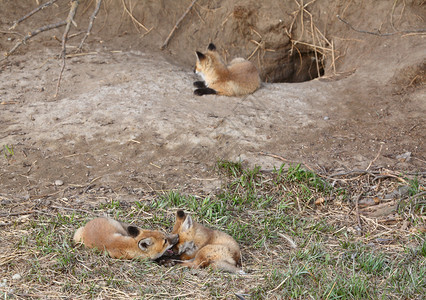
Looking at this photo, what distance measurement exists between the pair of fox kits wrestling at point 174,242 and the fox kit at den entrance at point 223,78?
3.50 meters

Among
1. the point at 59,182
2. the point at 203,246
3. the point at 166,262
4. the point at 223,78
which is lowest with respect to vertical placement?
the point at 166,262

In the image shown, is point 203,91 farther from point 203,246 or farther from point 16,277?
point 16,277

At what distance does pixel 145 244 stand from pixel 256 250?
1075 mm

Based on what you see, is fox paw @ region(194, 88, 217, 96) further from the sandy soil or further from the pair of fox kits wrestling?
the pair of fox kits wrestling

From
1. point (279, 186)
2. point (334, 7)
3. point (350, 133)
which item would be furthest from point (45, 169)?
point (334, 7)

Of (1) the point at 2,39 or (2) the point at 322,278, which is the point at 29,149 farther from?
(2) the point at 322,278

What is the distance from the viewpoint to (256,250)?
4793 mm

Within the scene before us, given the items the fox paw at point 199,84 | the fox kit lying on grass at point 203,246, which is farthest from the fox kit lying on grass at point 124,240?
the fox paw at point 199,84

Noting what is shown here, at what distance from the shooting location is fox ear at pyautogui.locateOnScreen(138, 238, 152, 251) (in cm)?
443

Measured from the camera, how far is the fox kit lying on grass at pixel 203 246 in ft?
14.5

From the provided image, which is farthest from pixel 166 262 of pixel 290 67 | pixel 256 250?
pixel 290 67

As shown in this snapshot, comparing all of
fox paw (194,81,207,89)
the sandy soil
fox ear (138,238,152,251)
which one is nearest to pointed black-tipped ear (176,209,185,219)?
fox ear (138,238,152,251)

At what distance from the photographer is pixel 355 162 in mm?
6152

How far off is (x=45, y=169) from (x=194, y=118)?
6.97 feet
